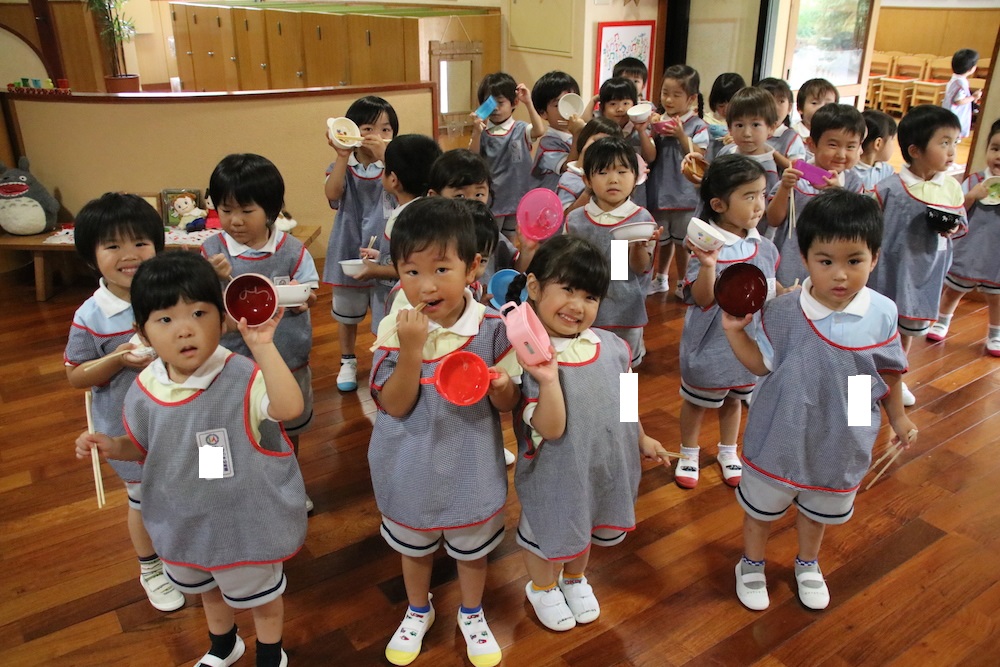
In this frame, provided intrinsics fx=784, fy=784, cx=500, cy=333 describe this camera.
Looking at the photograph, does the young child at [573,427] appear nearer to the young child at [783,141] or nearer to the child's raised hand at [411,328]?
the child's raised hand at [411,328]

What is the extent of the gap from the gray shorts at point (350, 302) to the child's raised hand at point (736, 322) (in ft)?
5.22

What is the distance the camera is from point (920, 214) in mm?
2797

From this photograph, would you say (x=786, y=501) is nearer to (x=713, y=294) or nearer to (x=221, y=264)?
(x=713, y=294)

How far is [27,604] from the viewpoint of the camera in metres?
2.06

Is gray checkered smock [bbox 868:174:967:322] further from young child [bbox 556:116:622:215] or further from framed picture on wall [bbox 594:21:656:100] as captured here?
framed picture on wall [bbox 594:21:656:100]

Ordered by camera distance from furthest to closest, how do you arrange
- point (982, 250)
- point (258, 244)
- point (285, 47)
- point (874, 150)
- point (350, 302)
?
point (285, 47) → point (982, 250) → point (874, 150) → point (350, 302) → point (258, 244)

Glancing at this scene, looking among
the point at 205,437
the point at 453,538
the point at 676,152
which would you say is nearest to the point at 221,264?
the point at 205,437

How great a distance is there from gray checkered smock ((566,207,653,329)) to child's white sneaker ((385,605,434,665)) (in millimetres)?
1048

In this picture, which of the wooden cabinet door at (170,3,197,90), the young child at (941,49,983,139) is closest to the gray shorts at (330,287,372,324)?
the young child at (941,49,983,139)

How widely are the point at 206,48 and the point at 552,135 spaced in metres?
6.91

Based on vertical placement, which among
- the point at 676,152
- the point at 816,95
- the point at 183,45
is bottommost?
the point at 676,152

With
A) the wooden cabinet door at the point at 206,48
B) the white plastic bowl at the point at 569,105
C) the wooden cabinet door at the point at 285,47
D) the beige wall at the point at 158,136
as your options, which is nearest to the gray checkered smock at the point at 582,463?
the white plastic bowl at the point at 569,105

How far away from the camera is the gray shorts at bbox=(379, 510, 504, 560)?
1.74 m

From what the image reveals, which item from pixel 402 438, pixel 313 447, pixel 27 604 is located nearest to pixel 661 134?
pixel 313 447
